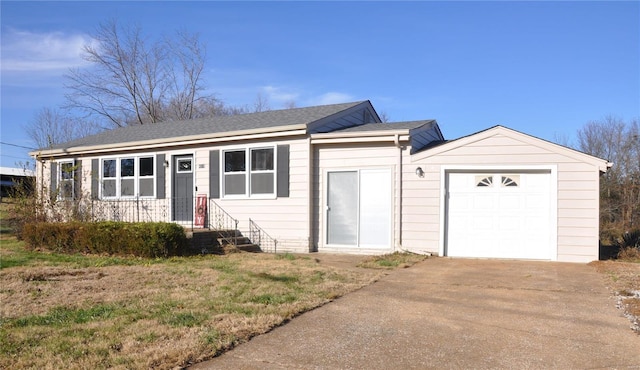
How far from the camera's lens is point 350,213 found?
1180 cm

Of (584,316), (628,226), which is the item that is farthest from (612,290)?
(628,226)

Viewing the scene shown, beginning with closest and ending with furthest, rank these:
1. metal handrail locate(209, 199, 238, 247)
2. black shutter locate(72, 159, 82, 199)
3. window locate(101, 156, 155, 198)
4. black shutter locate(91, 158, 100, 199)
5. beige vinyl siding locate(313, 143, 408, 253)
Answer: beige vinyl siding locate(313, 143, 408, 253)
metal handrail locate(209, 199, 238, 247)
window locate(101, 156, 155, 198)
black shutter locate(91, 158, 100, 199)
black shutter locate(72, 159, 82, 199)

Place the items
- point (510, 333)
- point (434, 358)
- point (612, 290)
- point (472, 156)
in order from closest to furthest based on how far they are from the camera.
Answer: point (434, 358) < point (510, 333) < point (612, 290) < point (472, 156)

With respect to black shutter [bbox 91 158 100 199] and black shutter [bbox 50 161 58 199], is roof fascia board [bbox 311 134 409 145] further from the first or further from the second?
black shutter [bbox 50 161 58 199]

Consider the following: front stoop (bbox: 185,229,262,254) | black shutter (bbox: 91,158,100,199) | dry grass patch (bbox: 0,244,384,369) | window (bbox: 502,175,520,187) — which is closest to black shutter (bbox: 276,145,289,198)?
front stoop (bbox: 185,229,262,254)

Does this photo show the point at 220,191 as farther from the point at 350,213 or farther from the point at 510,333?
the point at 510,333

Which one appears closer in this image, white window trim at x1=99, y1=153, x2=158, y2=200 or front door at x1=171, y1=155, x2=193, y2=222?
front door at x1=171, y1=155, x2=193, y2=222

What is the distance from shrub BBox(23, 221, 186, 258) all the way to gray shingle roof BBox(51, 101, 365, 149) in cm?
350

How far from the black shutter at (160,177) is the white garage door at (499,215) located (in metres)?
8.10

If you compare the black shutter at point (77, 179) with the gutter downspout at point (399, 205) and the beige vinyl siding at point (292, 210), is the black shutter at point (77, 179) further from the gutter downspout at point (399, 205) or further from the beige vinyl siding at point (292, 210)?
the gutter downspout at point (399, 205)

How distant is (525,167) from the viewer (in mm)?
10320

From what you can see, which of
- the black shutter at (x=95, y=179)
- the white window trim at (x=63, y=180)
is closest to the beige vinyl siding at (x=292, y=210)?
the black shutter at (x=95, y=179)

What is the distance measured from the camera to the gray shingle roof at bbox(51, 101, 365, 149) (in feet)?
43.9

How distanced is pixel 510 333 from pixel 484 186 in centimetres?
615
